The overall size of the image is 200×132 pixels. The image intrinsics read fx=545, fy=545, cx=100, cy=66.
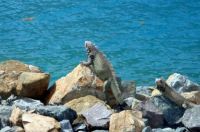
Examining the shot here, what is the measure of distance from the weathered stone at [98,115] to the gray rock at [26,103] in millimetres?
660

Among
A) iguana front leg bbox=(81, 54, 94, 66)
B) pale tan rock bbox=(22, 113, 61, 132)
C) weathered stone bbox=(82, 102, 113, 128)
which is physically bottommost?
weathered stone bbox=(82, 102, 113, 128)

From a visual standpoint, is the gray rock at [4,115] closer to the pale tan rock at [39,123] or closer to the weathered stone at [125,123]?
the pale tan rock at [39,123]

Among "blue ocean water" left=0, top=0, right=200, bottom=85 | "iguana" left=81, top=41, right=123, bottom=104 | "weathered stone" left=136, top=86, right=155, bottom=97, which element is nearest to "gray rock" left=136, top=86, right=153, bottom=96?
"weathered stone" left=136, top=86, right=155, bottom=97

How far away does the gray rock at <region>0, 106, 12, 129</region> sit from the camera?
625 centimetres

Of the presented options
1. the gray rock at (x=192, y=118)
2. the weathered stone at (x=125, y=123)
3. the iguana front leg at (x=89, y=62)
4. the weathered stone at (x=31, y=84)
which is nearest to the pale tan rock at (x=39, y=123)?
the weathered stone at (x=125, y=123)

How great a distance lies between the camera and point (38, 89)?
732cm

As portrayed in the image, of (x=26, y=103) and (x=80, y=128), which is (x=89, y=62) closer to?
(x=26, y=103)

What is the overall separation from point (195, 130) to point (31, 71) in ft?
8.92

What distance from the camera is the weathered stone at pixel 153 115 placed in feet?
21.2

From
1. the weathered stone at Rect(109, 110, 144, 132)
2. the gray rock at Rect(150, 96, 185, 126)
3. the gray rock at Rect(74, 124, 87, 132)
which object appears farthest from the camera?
the gray rock at Rect(150, 96, 185, 126)

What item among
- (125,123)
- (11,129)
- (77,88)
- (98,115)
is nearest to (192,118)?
(125,123)

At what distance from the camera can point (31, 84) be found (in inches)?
281

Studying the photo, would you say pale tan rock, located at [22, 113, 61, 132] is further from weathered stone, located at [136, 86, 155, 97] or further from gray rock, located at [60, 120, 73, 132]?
weathered stone, located at [136, 86, 155, 97]

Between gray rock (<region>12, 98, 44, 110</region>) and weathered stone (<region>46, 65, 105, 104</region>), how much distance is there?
375mm
